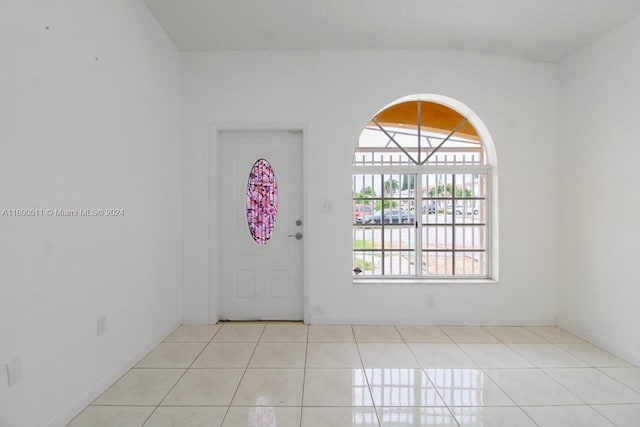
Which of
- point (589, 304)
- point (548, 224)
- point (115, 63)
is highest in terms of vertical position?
point (115, 63)

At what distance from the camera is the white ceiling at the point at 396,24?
107 inches

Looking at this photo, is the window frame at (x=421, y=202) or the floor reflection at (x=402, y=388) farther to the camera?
the window frame at (x=421, y=202)

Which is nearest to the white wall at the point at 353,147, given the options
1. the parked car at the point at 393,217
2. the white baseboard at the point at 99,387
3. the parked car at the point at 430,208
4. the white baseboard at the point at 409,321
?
the white baseboard at the point at 409,321

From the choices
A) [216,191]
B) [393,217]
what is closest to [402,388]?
[393,217]

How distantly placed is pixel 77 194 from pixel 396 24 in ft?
9.20

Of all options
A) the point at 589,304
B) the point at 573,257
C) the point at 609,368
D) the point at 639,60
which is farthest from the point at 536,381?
the point at 639,60

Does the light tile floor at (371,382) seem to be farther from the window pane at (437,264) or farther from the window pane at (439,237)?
the window pane at (439,237)

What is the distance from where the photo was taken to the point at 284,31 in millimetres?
3133

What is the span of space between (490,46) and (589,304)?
261 cm

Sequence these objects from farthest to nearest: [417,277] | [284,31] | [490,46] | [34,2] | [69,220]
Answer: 1. [417,277]
2. [490,46]
3. [284,31]
4. [69,220]
5. [34,2]

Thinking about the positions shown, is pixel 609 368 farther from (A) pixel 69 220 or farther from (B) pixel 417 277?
(A) pixel 69 220

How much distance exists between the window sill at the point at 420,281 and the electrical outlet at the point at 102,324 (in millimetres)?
2167

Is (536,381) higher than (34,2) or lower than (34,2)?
lower

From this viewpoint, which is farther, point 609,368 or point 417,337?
point 417,337
